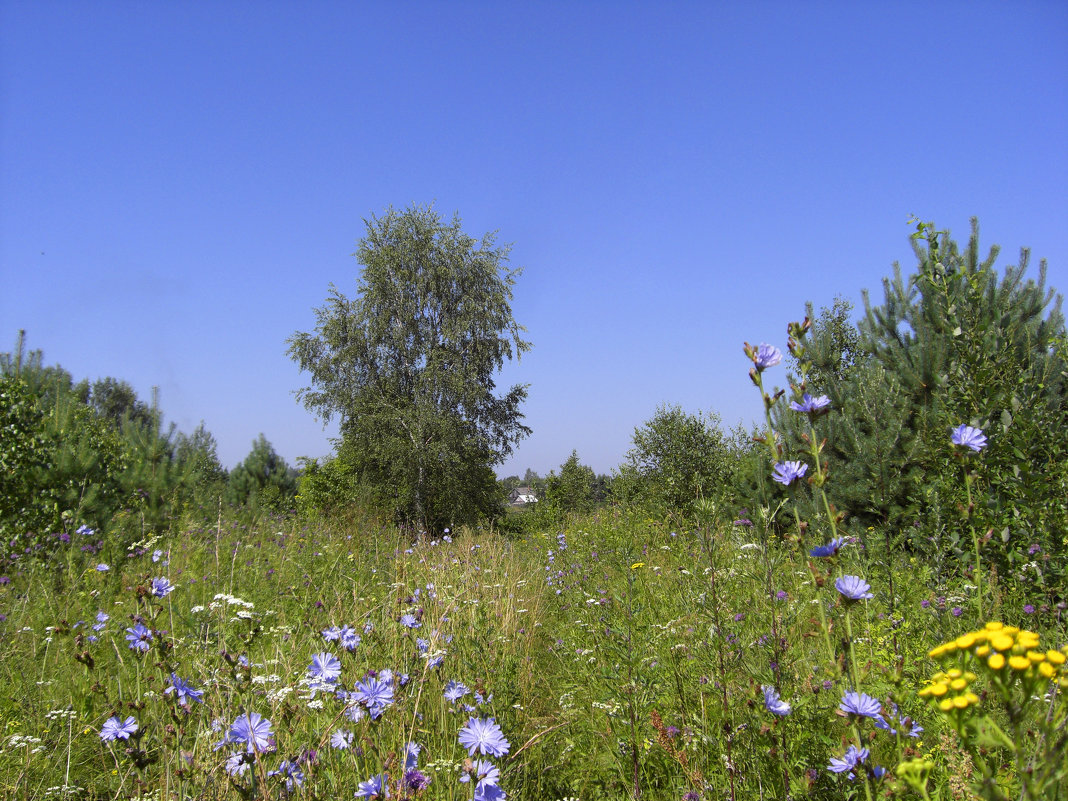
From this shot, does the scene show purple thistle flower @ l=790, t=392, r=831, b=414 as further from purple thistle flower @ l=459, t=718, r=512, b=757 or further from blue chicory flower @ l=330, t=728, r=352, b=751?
blue chicory flower @ l=330, t=728, r=352, b=751

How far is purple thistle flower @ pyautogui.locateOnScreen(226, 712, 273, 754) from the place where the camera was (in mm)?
1410

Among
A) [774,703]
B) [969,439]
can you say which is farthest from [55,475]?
[969,439]

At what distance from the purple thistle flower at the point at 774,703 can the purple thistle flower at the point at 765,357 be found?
3.05ft

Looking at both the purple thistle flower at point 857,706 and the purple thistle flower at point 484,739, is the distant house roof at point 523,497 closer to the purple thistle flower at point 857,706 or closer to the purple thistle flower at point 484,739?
the purple thistle flower at point 484,739

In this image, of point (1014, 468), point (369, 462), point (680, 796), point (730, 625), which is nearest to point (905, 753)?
point (680, 796)

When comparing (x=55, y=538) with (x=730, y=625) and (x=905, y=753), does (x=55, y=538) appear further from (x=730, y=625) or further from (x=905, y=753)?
(x=905, y=753)

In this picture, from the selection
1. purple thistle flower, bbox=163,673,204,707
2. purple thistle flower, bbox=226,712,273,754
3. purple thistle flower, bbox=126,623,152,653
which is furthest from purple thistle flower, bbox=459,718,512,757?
purple thistle flower, bbox=126,623,152,653

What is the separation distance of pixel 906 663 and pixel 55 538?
22.0 ft

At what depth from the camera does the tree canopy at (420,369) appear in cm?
1645

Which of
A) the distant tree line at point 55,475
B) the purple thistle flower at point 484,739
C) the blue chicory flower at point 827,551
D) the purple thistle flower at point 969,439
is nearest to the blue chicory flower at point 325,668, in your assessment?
the purple thistle flower at point 484,739

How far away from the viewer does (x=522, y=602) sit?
4590 millimetres

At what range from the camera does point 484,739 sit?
150 centimetres

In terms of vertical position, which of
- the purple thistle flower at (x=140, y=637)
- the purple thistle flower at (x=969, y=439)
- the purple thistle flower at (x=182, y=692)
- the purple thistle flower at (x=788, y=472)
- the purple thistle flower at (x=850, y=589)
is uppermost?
the purple thistle flower at (x=969, y=439)

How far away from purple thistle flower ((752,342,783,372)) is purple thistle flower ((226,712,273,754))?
1587 millimetres
